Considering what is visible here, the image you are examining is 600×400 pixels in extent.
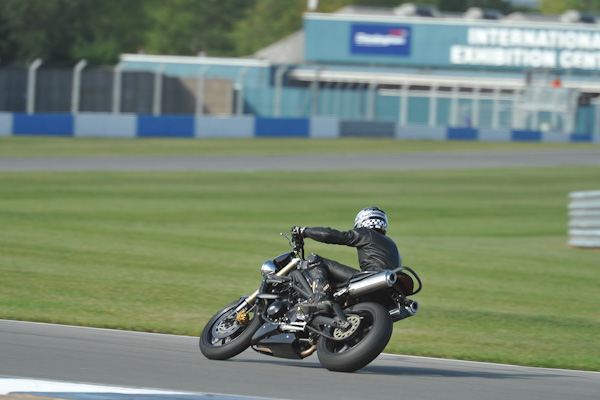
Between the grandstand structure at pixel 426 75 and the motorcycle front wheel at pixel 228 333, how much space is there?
113ft

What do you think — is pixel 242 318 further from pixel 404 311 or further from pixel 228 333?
pixel 404 311

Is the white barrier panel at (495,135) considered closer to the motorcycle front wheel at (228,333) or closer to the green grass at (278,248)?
the green grass at (278,248)

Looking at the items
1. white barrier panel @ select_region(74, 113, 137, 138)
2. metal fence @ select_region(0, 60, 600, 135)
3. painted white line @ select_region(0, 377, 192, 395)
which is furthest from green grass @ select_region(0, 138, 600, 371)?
metal fence @ select_region(0, 60, 600, 135)

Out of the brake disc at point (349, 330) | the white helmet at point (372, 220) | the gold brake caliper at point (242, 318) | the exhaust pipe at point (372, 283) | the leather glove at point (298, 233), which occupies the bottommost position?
Result: the gold brake caliper at point (242, 318)

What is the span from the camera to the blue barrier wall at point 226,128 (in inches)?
1254

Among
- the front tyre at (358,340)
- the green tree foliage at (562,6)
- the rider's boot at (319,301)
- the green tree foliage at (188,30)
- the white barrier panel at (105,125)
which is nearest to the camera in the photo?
the front tyre at (358,340)

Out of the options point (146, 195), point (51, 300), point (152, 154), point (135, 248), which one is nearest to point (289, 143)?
point (152, 154)

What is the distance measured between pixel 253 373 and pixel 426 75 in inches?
1921

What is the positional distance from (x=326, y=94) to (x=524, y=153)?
12.9 metres

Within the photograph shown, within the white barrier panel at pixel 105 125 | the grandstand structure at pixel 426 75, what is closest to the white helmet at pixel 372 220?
the white barrier panel at pixel 105 125

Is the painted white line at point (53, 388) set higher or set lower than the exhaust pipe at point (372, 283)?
lower

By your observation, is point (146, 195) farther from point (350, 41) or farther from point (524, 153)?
point (350, 41)

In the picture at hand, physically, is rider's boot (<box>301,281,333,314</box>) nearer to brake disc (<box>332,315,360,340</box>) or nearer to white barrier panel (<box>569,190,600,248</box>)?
brake disc (<box>332,315,360,340</box>)

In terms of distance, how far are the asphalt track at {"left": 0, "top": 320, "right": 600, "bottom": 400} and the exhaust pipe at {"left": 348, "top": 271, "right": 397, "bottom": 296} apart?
1.99ft
